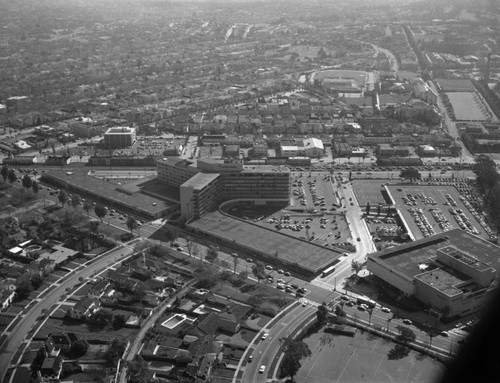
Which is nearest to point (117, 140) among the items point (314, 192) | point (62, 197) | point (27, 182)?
point (27, 182)

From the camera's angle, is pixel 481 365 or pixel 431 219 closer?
pixel 481 365

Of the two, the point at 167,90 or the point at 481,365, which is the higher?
the point at 481,365

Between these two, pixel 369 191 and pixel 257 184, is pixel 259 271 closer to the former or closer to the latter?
pixel 257 184

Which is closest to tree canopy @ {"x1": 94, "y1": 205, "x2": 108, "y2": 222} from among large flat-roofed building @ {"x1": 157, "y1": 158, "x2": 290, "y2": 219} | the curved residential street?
Result: the curved residential street

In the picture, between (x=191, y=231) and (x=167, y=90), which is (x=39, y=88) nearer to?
(x=167, y=90)

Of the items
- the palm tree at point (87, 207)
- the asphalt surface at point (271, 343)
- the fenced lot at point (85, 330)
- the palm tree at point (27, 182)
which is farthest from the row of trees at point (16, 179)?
the asphalt surface at point (271, 343)

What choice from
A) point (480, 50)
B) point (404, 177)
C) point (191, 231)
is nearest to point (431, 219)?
point (404, 177)
